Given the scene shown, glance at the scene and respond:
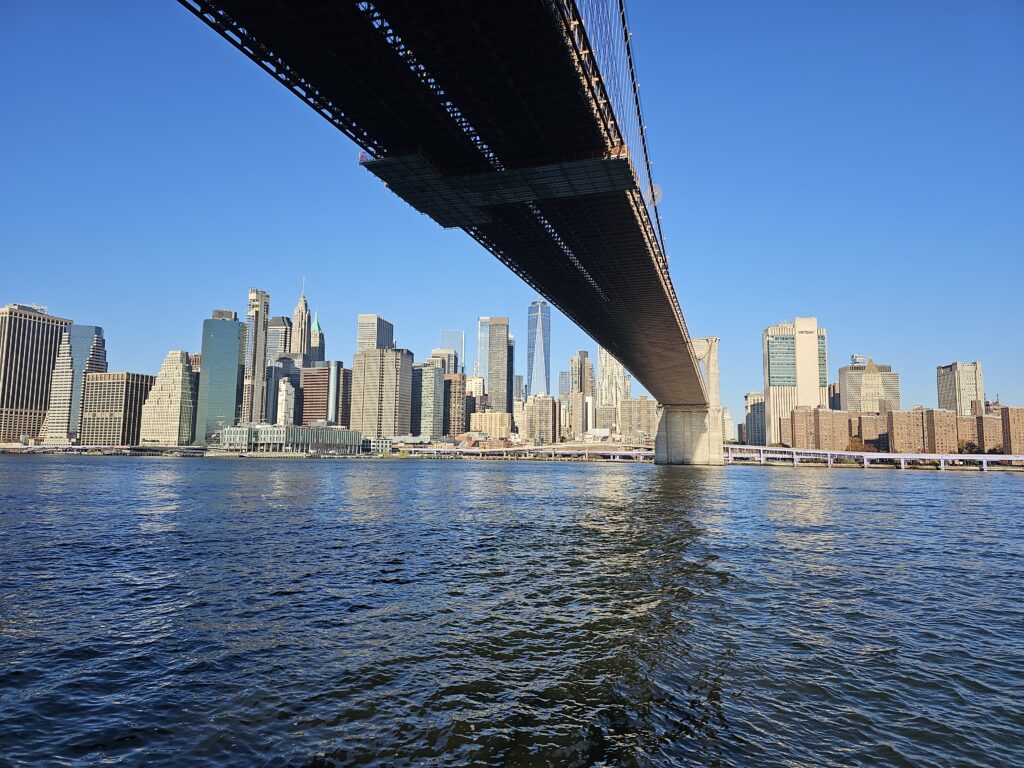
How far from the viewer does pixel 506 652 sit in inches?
431

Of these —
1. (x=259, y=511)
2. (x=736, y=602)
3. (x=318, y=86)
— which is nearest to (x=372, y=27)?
(x=318, y=86)

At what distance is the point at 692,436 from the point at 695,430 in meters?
1.29

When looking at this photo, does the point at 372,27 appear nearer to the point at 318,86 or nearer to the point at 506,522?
the point at 318,86

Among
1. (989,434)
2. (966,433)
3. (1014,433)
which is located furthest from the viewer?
(966,433)

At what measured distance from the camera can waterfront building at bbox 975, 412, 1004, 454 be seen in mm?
188125

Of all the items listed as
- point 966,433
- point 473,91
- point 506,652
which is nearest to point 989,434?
point 966,433

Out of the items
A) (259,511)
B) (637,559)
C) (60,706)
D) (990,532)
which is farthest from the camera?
(259,511)

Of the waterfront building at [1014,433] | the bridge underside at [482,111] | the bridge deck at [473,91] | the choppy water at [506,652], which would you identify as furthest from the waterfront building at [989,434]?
the choppy water at [506,652]

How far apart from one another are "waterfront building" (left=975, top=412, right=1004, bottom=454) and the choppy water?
672 feet

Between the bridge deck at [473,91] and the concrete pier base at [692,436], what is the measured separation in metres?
77.9

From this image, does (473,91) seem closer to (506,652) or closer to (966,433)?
(506,652)

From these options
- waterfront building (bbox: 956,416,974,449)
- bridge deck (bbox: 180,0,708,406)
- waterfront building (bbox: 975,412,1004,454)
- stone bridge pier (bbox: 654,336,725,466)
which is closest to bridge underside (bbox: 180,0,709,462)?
bridge deck (bbox: 180,0,708,406)

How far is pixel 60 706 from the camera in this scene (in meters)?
8.84

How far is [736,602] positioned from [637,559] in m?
5.75
